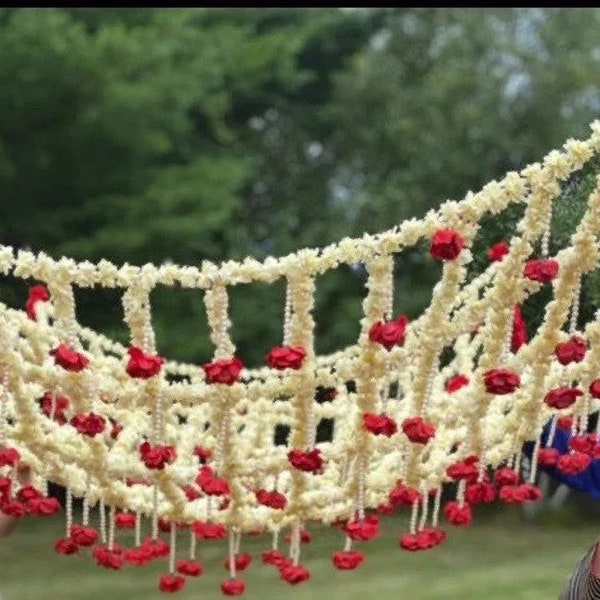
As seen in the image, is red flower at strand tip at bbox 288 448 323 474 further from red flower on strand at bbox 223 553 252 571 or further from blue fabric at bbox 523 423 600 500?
blue fabric at bbox 523 423 600 500

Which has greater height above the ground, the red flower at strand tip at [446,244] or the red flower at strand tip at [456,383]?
the red flower at strand tip at [446,244]

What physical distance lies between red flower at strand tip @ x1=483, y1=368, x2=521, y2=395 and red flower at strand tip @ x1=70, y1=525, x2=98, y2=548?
0.38 metres

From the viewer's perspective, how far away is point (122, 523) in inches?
51.9

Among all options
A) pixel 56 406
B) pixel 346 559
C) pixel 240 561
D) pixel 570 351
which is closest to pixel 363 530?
pixel 346 559

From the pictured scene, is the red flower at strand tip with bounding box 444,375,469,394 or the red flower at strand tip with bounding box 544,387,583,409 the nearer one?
the red flower at strand tip with bounding box 544,387,583,409

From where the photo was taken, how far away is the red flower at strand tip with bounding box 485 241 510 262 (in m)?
1.36

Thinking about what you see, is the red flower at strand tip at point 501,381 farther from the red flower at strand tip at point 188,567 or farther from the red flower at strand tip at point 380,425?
the red flower at strand tip at point 188,567

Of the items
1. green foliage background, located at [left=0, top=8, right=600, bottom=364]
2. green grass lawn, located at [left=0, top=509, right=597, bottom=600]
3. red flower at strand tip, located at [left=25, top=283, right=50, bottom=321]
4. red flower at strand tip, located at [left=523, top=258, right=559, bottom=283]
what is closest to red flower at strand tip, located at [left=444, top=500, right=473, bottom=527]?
red flower at strand tip, located at [left=523, top=258, right=559, bottom=283]

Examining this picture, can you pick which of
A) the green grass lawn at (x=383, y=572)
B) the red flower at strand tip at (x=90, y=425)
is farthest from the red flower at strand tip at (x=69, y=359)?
the green grass lawn at (x=383, y=572)

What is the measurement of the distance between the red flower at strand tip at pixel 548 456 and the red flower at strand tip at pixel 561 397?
88 mm

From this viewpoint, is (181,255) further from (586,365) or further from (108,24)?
(586,365)

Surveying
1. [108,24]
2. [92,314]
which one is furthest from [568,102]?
[92,314]

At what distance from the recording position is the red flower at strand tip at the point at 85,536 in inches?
48.7

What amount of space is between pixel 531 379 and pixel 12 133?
3.72 meters
